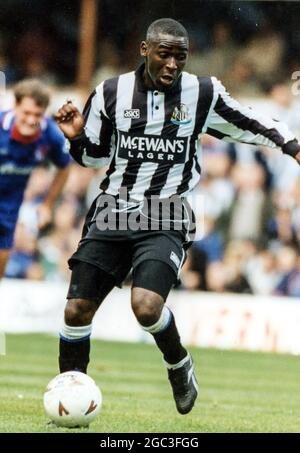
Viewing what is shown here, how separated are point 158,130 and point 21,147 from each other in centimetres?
375

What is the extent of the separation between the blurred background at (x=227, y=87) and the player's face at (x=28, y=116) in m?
4.56

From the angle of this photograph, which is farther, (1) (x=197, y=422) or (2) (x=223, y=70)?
(2) (x=223, y=70)

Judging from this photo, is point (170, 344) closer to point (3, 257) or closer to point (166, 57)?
point (166, 57)

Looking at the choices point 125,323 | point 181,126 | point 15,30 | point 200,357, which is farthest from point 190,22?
point 181,126

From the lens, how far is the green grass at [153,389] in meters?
7.00

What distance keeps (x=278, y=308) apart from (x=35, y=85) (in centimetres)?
464

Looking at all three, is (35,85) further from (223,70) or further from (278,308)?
(223,70)

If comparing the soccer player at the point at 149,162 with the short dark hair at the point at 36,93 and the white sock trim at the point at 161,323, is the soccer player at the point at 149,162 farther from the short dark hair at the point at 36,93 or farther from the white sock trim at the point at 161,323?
the short dark hair at the point at 36,93

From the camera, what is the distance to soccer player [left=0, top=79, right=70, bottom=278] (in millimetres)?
10445

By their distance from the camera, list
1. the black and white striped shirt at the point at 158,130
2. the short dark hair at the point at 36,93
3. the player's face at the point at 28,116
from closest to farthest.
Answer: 1. the black and white striped shirt at the point at 158,130
2. the short dark hair at the point at 36,93
3. the player's face at the point at 28,116

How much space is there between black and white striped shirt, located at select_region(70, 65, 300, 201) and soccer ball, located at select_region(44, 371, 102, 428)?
1.28m

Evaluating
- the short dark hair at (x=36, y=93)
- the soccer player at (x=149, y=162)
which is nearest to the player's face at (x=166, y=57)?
the soccer player at (x=149, y=162)

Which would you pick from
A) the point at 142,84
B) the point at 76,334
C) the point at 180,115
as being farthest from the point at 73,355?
the point at 142,84

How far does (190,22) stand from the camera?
16000mm
